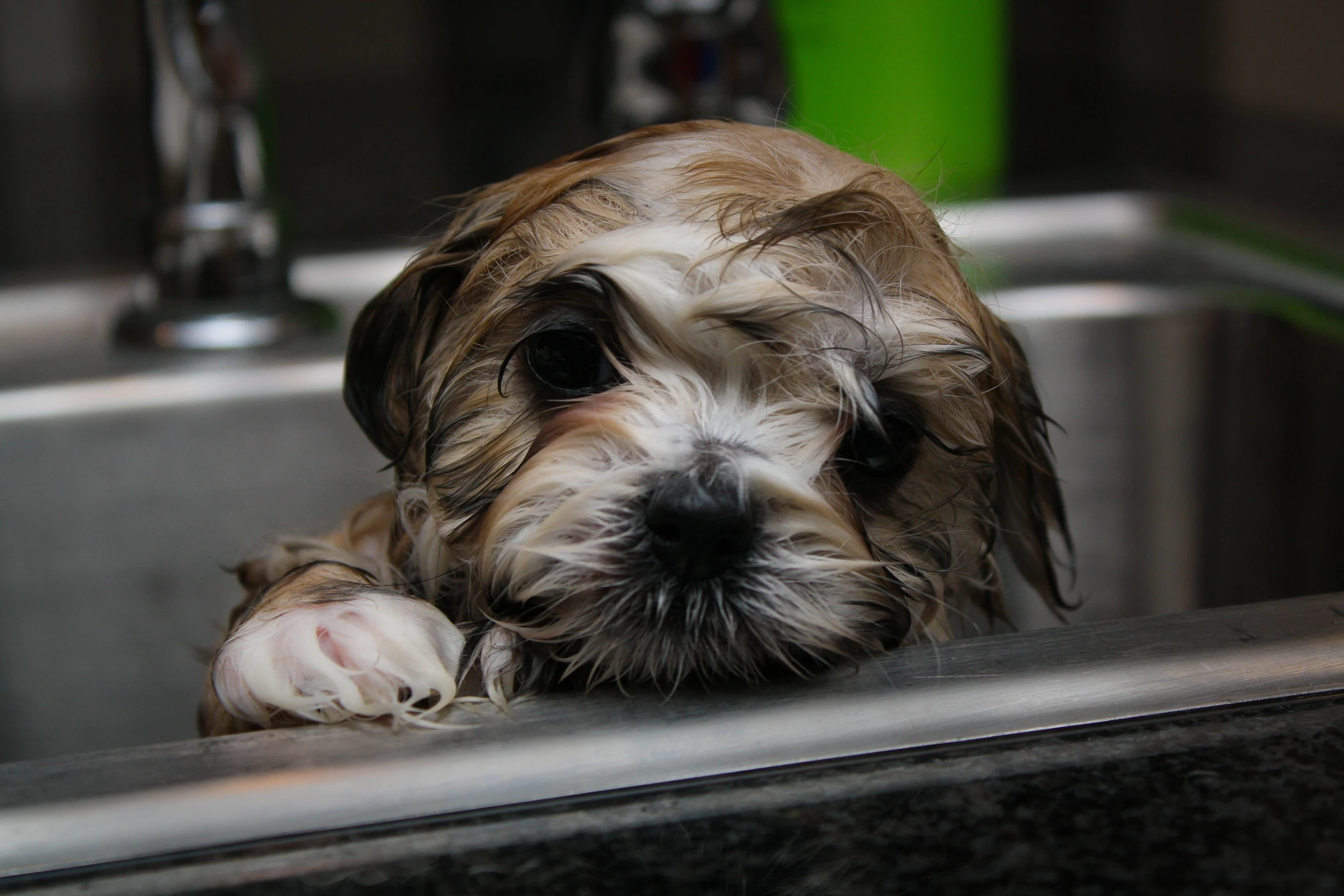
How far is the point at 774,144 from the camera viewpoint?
1062 mm

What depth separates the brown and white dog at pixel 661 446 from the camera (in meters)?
0.84

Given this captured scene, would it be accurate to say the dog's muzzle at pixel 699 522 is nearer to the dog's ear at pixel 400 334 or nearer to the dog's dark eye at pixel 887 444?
the dog's dark eye at pixel 887 444

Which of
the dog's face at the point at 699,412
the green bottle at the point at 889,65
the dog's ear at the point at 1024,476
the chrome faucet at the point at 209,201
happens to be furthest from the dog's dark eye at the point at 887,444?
the green bottle at the point at 889,65

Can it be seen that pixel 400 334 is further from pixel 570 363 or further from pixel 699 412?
pixel 699 412

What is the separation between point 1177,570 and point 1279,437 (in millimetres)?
192

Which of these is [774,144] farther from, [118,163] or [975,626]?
[118,163]

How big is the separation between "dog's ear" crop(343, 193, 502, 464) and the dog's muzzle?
34 centimetres

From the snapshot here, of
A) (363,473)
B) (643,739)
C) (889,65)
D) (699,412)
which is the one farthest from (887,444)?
(889,65)

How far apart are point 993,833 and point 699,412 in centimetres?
40

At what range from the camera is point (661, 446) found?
873 mm

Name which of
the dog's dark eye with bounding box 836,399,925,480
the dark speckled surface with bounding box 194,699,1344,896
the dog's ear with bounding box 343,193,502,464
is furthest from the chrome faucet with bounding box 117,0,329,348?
the dark speckled surface with bounding box 194,699,1344,896

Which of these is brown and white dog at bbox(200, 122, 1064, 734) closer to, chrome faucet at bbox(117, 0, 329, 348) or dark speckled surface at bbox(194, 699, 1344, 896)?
dark speckled surface at bbox(194, 699, 1344, 896)

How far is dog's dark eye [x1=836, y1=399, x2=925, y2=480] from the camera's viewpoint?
987 millimetres

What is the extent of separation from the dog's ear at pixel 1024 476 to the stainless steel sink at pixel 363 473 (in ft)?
0.38
